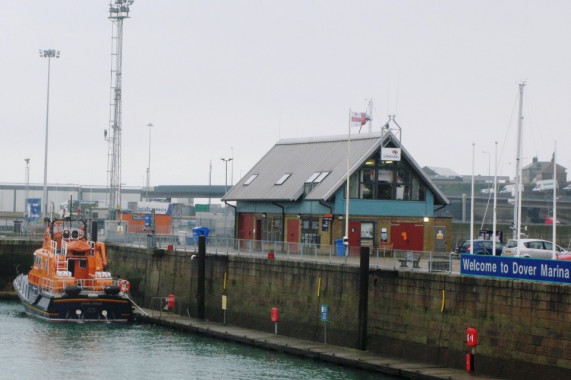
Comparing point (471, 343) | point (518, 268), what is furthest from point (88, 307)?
point (518, 268)

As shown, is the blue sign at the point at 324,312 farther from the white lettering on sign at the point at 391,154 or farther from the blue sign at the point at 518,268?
the white lettering on sign at the point at 391,154

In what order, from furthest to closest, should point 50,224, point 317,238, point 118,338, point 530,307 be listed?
point 50,224, point 317,238, point 118,338, point 530,307

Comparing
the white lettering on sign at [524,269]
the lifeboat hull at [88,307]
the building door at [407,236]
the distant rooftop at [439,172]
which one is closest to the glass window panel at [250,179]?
the building door at [407,236]

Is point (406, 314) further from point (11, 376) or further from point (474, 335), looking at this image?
point (11, 376)

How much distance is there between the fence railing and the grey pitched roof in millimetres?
4347

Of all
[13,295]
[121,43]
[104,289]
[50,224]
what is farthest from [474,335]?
[121,43]

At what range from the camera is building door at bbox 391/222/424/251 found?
57.4 m

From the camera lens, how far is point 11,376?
137ft

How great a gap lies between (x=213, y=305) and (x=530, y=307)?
23.2m

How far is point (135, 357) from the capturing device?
4631cm

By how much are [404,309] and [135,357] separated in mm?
12131

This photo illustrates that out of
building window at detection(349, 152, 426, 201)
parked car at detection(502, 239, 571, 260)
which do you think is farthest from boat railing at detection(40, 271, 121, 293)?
parked car at detection(502, 239, 571, 260)

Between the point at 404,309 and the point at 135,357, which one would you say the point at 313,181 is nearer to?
the point at 135,357

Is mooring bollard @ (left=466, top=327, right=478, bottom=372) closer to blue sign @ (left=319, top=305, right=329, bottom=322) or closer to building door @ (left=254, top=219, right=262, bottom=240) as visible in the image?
blue sign @ (left=319, top=305, right=329, bottom=322)
